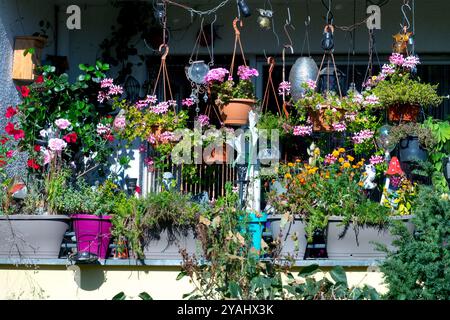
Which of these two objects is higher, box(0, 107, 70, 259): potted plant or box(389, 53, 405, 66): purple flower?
box(389, 53, 405, 66): purple flower

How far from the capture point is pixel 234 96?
6.88 metres

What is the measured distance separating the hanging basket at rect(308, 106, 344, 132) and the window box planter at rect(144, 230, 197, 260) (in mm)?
1458

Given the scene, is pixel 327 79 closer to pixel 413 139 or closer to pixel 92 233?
pixel 413 139

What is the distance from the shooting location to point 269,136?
23.7ft

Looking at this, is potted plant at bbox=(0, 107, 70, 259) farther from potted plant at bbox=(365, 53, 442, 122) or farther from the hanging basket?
potted plant at bbox=(365, 53, 442, 122)

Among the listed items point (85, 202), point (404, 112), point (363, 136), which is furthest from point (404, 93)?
point (85, 202)

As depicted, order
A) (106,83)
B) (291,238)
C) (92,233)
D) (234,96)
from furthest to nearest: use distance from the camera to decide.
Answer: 1. (106,83)
2. (234,96)
3. (92,233)
4. (291,238)

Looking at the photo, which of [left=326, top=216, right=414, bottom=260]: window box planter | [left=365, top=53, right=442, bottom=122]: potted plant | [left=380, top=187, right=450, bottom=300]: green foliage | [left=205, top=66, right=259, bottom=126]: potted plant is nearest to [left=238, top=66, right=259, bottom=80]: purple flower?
[left=205, top=66, right=259, bottom=126]: potted plant

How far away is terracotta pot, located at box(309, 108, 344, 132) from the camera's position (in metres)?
6.74

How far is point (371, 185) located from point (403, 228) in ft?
5.02

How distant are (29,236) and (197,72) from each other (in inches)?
75.7

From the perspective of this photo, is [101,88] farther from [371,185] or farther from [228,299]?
[228,299]

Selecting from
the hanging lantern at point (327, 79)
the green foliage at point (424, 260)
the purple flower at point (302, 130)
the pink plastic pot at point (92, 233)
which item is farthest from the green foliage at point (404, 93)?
the pink plastic pot at point (92, 233)
